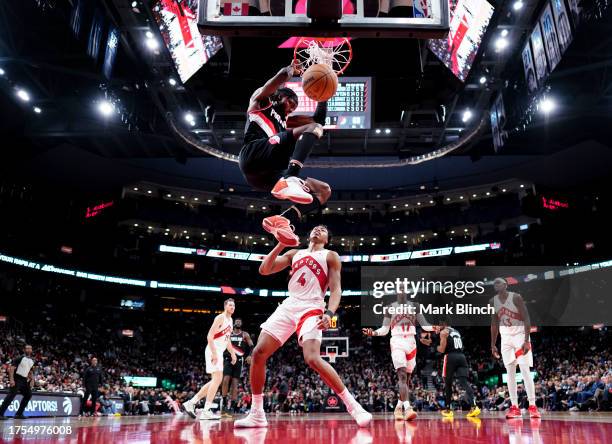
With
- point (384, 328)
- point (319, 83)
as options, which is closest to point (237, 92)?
point (384, 328)

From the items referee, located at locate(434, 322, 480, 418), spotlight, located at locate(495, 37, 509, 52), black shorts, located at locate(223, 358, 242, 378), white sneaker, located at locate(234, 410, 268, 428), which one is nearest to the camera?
white sneaker, located at locate(234, 410, 268, 428)

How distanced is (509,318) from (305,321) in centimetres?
464

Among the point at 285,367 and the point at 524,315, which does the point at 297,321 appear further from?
the point at 285,367

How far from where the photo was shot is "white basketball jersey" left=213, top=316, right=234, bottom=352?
948 centimetres

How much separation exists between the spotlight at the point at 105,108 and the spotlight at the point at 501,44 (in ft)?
39.8

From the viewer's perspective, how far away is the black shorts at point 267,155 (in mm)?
4844

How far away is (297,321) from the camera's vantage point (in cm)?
560

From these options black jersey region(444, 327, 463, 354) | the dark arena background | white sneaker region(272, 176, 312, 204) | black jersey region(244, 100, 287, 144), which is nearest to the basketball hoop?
the dark arena background

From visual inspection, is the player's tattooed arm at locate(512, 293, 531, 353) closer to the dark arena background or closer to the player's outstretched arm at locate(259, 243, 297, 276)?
the dark arena background

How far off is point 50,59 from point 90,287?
1938cm

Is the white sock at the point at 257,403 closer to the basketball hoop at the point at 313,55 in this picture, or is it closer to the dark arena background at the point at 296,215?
the dark arena background at the point at 296,215

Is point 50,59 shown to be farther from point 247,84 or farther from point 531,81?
point 531,81

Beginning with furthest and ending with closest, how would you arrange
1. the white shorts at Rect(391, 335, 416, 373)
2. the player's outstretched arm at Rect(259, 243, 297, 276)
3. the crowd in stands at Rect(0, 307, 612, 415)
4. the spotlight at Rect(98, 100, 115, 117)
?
the crowd in stands at Rect(0, 307, 612, 415) < the spotlight at Rect(98, 100, 115, 117) < the white shorts at Rect(391, 335, 416, 373) < the player's outstretched arm at Rect(259, 243, 297, 276)

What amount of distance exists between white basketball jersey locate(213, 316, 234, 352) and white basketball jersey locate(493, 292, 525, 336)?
4782 mm
